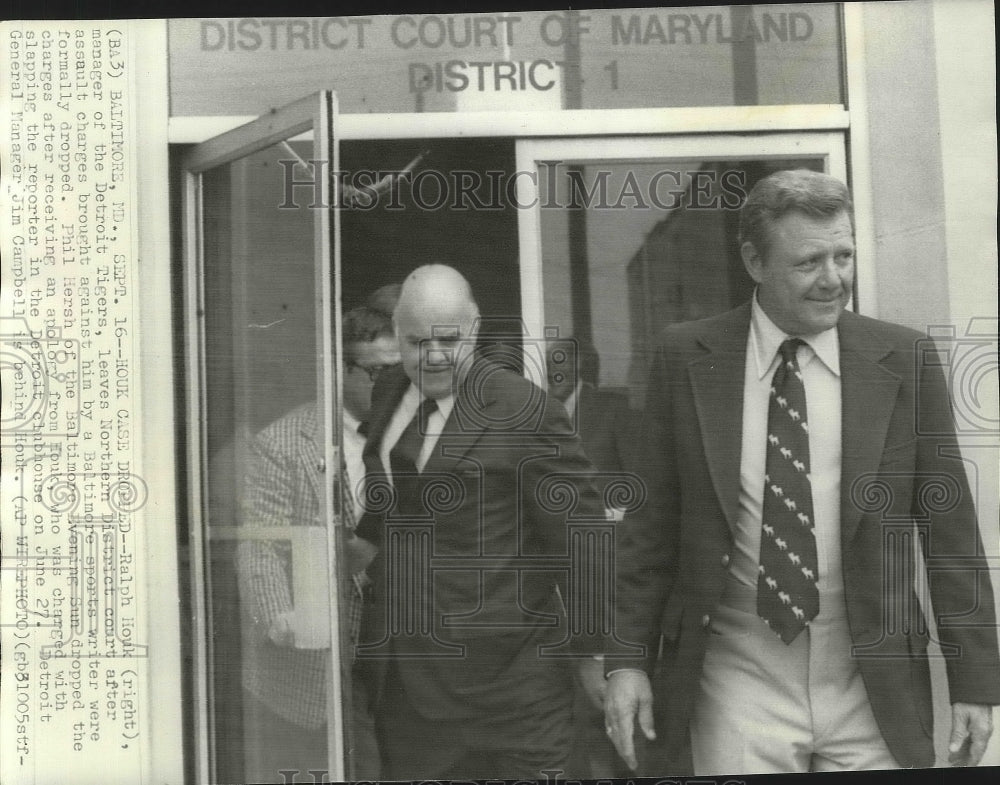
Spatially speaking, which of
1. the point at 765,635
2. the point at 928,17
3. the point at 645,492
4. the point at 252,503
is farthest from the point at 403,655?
the point at 928,17

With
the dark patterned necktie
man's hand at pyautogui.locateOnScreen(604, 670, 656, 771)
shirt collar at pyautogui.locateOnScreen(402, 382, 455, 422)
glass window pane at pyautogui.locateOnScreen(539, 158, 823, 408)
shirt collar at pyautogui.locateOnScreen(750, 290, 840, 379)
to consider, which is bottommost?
man's hand at pyautogui.locateOnScreen(604, 670, 656, 771)

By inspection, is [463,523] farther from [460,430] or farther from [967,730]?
[967,730]

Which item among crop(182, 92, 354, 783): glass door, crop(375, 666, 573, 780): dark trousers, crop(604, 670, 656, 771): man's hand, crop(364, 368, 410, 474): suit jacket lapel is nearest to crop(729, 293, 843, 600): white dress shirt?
crop(604, 670, 656, 771): man's hand

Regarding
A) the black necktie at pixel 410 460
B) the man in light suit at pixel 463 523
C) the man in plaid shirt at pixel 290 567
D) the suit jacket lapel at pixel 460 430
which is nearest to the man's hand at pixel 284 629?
the man in plaid shirt at pixel 290 567

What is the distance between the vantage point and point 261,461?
7.69ft

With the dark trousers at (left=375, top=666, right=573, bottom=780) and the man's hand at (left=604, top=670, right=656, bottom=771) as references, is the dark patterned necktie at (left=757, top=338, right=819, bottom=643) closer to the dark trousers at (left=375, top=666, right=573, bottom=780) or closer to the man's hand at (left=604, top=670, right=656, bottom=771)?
the man's hand at (left=604, top=670, right=656, bottom=771)

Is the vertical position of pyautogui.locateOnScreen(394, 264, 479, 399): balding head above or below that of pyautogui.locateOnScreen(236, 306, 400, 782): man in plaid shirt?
above

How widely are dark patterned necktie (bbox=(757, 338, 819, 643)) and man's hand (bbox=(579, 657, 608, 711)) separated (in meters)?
0.41

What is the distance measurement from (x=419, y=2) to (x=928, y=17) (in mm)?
1271

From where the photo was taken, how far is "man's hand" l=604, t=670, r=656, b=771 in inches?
91.6

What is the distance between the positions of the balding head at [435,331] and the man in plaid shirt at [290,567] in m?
0.04

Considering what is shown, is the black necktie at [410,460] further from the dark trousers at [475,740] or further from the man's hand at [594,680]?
Answer: the man's hand at [594,680]

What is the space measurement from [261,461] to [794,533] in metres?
1.31

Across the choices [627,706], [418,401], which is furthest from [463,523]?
[627,706]
